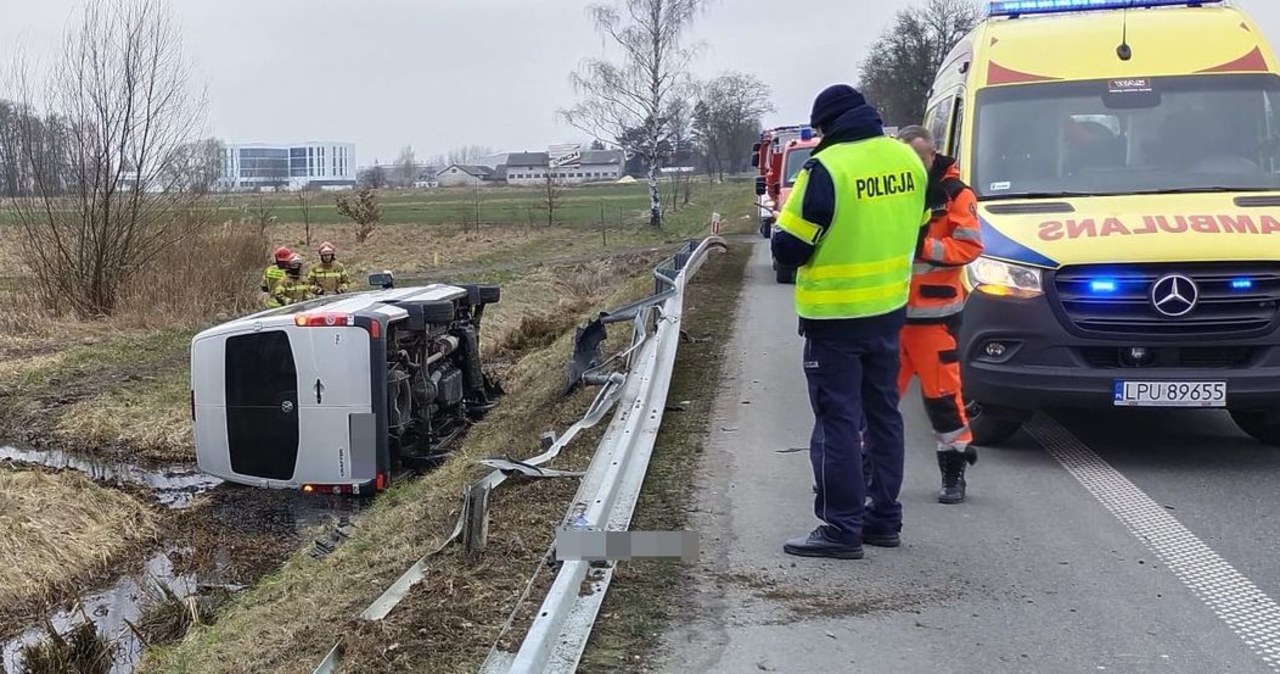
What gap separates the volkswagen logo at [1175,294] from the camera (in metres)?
5.64

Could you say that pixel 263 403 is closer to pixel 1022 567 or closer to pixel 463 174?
pixel 1022 567

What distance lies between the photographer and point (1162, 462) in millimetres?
6172

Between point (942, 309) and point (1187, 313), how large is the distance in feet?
4.57

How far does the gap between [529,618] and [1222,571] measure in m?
2.75

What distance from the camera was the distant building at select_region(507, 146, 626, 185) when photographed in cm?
9694

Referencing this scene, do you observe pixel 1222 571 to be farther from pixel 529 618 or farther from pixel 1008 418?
pixel 529 618

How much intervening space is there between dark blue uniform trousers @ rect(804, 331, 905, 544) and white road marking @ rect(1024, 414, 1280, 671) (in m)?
1.12

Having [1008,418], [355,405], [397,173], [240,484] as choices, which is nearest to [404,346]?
[355,405]

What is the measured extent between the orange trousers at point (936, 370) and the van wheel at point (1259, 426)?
200cm

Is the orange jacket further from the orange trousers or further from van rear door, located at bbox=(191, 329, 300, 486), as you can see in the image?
van rear door, located at bbox=(191, 329, 300, 486)

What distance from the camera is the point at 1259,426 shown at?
20.9ft

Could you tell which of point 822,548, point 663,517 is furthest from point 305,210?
point 822,548

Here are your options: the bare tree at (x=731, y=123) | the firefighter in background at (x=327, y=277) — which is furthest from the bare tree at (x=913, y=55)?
the firefighter in background at (x=327, y=277)

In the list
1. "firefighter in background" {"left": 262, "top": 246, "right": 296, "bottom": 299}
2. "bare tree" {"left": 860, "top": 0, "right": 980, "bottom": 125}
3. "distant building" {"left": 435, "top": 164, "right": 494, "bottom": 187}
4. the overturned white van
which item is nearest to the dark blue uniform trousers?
the overturned white van
